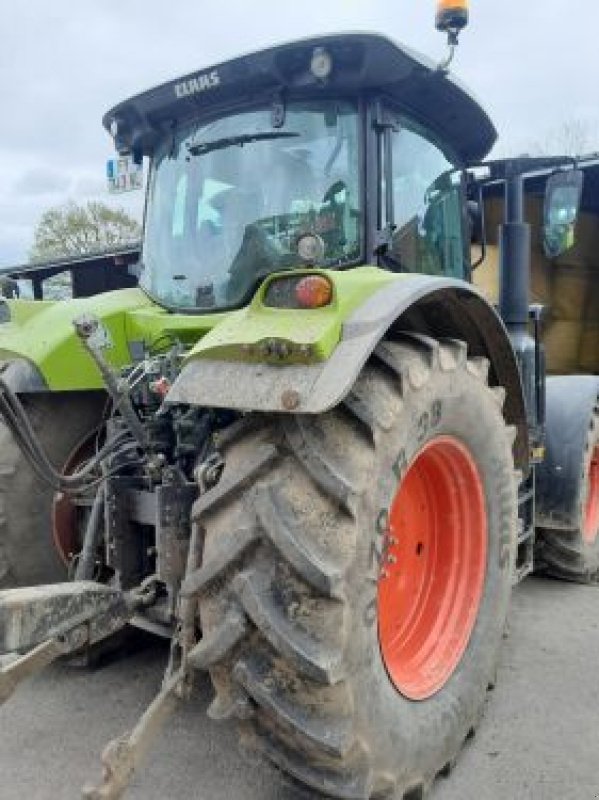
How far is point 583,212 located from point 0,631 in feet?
18.1

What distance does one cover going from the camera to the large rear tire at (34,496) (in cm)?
312

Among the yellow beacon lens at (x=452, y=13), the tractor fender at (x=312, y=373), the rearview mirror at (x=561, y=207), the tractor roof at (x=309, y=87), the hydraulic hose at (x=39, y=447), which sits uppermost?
the yellow beacon lens at (x=452, y=13)

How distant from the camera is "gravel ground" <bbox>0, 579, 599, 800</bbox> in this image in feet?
7.86

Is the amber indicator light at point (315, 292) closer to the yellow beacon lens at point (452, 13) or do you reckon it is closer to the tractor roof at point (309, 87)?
the tractor roof at point (309, 87)

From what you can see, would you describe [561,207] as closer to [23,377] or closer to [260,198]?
[260,198]

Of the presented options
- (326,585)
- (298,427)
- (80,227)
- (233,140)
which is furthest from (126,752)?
(80,227)

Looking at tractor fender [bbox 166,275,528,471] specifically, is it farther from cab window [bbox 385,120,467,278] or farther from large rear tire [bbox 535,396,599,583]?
large rear tire [bbox 535,396,599,583]

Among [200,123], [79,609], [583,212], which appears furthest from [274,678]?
[583,212]

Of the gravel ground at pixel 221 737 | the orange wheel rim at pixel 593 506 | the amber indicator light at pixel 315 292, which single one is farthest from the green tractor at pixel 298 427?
the orange wheel rim at pixel 593 506

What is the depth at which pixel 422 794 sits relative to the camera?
2.29 metres

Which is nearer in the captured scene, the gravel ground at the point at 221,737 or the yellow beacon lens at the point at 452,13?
the gravel ground at the point at 221,737

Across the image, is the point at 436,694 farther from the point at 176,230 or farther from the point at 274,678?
the point at 176,230

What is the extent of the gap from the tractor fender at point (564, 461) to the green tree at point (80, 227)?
91.0ft

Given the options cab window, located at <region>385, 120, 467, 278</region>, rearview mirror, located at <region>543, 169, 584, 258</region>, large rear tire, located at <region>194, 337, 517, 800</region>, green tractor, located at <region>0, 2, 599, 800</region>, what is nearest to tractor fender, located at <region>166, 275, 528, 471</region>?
green tractor, located at <region>0, 2, 599, 800</region>
